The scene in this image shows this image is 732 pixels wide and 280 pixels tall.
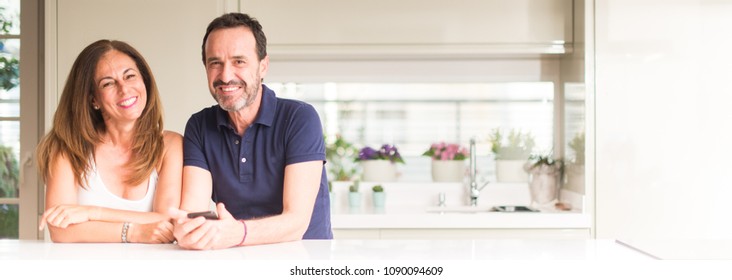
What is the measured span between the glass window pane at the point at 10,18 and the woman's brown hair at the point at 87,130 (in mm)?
2059

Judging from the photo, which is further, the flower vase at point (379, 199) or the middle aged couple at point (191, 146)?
the flower vase at point (379, 199)

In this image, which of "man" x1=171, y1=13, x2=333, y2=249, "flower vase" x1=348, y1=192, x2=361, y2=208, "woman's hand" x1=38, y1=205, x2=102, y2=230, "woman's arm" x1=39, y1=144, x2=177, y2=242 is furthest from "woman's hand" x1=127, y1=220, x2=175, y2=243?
"flower vase" x1=348, y1=192, x2=361, y2=208

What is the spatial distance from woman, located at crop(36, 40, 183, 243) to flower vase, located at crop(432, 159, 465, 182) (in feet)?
6.51

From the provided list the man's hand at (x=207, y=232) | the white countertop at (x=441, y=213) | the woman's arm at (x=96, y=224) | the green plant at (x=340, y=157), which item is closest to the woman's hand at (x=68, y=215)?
the woman's arm at (x=96, y=224)

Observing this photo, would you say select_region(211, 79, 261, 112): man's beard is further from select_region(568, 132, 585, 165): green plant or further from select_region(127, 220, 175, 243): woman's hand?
select_region(568, 132, 585, 165): green plant

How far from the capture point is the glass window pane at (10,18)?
3.96 metres

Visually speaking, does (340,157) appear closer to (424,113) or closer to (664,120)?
(424,113)

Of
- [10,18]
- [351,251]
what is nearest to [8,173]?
[10,18]

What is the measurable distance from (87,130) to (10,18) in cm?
218

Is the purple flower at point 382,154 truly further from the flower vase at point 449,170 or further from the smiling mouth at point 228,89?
the smiling mouth at point 228,89

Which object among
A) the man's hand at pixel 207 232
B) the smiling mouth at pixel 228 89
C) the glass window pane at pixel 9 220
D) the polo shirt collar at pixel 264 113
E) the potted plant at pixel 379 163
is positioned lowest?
the glass window pane at pixel 9 220

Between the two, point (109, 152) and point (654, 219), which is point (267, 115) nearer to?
point (109, 152)

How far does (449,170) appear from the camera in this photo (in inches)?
156

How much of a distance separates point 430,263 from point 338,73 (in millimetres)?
2733
